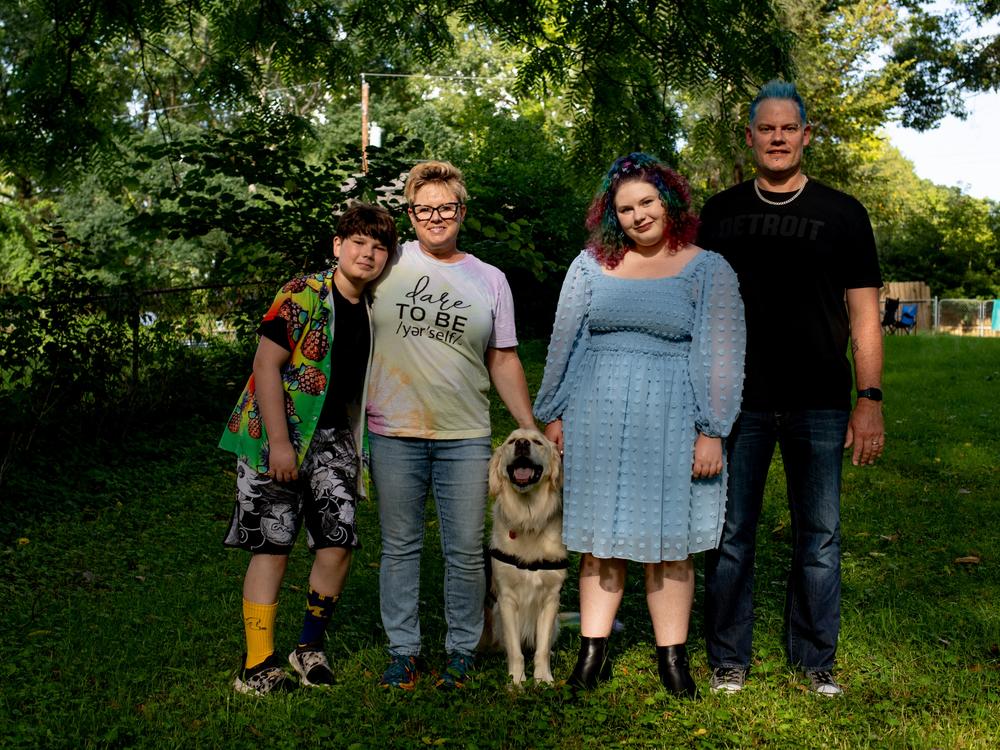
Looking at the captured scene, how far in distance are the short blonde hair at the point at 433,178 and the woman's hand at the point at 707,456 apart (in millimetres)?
1330

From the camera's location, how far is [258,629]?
4.02 metres

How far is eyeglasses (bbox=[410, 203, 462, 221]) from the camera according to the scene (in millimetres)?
3887

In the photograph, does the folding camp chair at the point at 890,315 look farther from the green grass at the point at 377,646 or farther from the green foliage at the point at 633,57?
the green foliage at the point at 633,57

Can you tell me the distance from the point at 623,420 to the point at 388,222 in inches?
47.0

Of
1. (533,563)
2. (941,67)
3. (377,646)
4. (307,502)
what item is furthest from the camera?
(941,67)

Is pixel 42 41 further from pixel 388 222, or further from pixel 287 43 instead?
pixel 388 222

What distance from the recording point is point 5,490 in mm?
7586

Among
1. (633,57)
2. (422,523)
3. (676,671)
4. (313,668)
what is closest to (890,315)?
(633,57)

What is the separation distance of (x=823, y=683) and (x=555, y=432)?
4.93 ft

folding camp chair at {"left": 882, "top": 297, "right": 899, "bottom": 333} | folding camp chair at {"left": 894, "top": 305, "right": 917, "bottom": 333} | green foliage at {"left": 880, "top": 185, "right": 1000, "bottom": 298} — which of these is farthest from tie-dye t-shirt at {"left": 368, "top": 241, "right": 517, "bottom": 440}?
green foliage at {"left": 880, "top": 185, "right": 1000, "bottom": 298}

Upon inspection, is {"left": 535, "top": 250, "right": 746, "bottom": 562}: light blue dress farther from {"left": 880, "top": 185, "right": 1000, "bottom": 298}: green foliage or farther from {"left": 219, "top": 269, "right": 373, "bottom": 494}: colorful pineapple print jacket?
{"left": 880, "top": 185, "right": 1000, "bottom": 298}: green foliage

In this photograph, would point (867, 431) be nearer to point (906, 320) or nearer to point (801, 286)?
point (801, 286)

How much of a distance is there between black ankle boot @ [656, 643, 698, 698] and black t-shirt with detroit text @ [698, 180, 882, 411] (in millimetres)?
1050

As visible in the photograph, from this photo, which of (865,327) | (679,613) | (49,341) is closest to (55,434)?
(49,341)
